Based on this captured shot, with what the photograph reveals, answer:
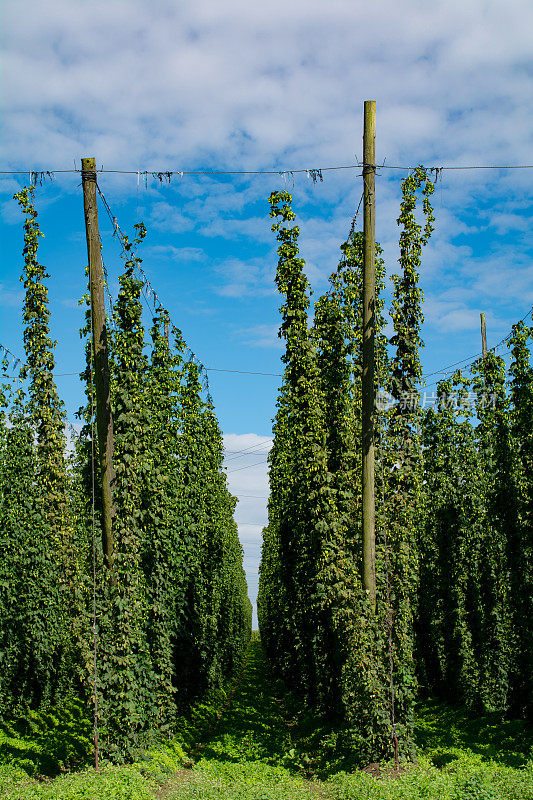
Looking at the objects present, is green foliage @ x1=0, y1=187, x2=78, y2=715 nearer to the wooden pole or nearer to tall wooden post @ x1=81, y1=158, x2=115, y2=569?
tall wooden post @ x1=81, y1=158, x2=115, y2=569

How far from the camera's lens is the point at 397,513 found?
47.0 feet

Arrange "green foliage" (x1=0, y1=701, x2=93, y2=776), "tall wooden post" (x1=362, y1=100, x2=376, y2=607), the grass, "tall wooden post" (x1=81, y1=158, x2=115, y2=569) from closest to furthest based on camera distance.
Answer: the grass, "tall wooden post" (x1=81, y1=158, x2=115, y2=569), "tall wooden post" (x1=362, y1=100, x2=376, y2=607), "green foliage" (x1=0, y1=701, x2=93, y2=776)

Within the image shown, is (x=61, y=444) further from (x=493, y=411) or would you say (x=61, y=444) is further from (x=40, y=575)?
(x=493, y=411)

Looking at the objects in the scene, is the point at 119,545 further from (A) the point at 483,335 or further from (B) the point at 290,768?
(A) the point at 483,335

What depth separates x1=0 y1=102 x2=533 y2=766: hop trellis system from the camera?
1264 cm

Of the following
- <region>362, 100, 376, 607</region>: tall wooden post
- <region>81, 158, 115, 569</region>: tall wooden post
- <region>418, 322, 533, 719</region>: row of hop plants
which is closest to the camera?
<region>81, 158, 115, 569</region>: tall wooden post

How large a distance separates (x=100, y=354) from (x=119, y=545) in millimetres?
3605

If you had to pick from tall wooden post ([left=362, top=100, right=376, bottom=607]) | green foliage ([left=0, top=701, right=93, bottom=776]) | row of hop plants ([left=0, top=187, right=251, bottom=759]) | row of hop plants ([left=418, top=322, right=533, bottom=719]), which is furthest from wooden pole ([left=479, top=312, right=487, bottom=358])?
green foliage ([left=0, top=701, right=93, bottom=776])

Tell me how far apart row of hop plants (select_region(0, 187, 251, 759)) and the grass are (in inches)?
42.1

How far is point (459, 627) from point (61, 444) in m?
14.7

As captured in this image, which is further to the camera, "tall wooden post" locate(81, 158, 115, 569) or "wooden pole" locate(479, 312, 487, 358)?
"wooden pole" locate(479, 312, 487, 358)

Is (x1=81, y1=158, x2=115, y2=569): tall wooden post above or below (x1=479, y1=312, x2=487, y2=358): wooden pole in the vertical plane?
below

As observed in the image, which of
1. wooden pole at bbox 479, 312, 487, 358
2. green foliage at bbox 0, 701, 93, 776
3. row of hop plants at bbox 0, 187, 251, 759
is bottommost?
green foliage at bbox 0, 701, 93, 776

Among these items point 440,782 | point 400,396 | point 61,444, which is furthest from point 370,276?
point 61,444
